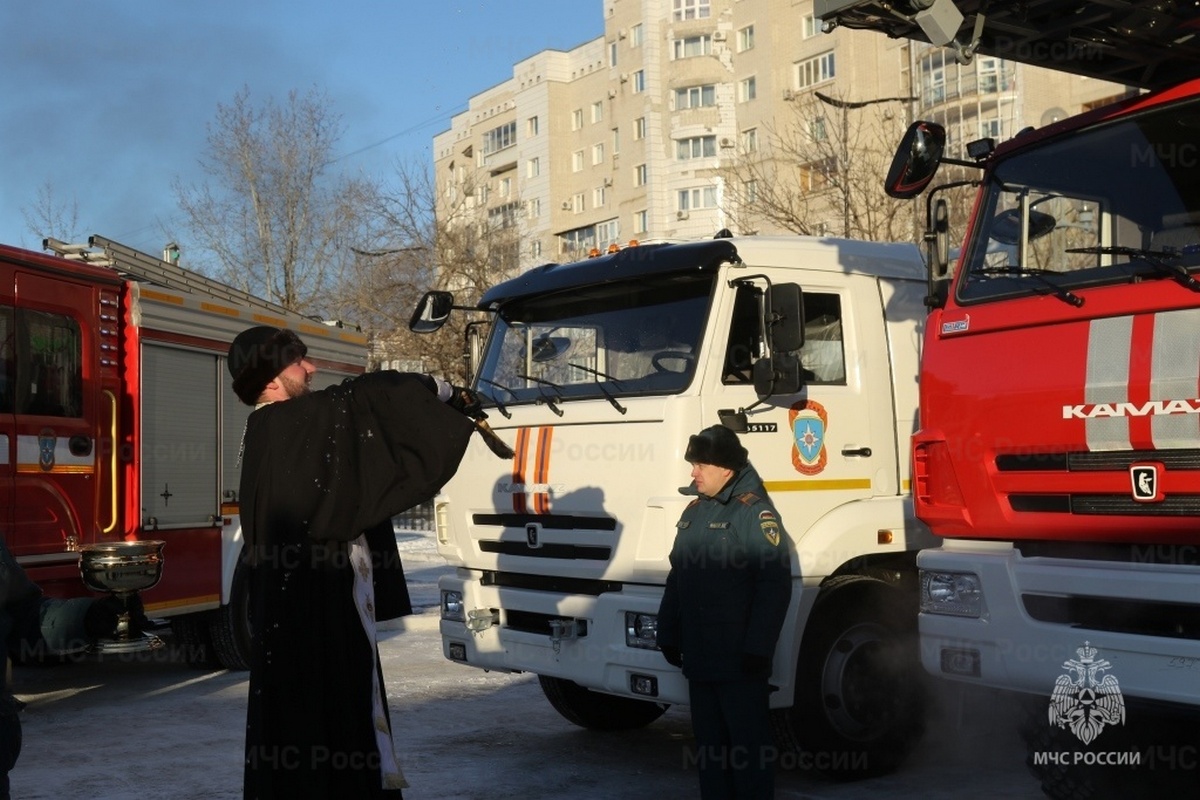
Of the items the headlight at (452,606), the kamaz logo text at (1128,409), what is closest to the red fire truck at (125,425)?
the headlight at (452,606)

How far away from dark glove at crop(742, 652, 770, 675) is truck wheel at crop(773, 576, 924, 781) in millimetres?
920

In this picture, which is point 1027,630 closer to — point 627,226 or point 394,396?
point 394,396

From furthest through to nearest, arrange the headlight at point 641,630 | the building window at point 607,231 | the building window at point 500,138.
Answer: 1. the building window at point 500,138
2. the building window at point 607,231
3. the headlight at point 641,630

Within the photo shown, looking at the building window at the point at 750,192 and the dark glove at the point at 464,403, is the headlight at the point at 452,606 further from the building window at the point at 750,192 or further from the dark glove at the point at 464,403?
the building window at the point at 750,192

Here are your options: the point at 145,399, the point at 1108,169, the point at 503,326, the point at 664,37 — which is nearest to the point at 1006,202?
the point at 1108,169

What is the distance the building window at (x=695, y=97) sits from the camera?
56.2m

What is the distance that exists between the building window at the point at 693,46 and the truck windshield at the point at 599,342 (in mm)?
50701

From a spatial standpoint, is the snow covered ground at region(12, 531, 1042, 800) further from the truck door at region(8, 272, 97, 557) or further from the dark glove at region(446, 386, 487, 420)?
the dark glove at region(446, 386, 487, 420)

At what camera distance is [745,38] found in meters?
53.3

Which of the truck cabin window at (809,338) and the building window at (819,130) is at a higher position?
the building window at (819,130)

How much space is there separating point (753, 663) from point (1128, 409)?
1746 mm

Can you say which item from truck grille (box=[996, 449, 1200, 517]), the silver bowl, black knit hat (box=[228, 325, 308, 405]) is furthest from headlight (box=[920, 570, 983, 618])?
the silver bowl

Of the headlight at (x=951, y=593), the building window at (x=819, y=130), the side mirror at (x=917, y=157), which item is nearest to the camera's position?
the headlight at (x=951, y=593)

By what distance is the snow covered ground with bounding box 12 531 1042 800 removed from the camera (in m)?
6.62
